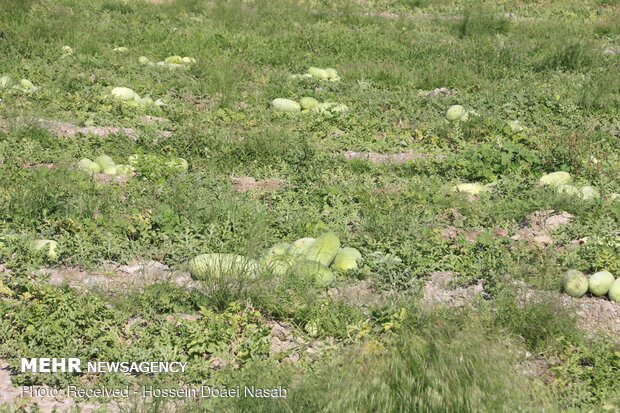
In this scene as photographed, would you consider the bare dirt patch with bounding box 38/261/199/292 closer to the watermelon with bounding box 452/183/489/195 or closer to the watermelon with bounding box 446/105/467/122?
the watermelon with bounding box 452/183/489/195

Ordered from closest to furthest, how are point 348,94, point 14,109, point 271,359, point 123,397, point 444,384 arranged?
point 444,384 → point 123,397 → point 271,359 → point 14,109 → point 348,94

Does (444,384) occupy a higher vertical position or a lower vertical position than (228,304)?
higher

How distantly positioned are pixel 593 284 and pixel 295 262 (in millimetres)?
2405

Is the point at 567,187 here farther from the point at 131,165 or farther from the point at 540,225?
the point at 131,165

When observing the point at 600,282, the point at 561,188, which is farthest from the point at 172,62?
the point at 600,282

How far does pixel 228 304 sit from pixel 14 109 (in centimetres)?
497

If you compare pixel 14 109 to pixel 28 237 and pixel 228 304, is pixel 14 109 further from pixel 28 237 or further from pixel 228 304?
pixel 228 304

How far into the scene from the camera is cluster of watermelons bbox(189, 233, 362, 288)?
15.7ft

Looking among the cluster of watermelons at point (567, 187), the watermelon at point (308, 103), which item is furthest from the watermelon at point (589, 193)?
the watermelon at point (308, 103)

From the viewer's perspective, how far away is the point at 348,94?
365 inches

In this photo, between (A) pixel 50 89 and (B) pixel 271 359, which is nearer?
(B) pixel 271 359

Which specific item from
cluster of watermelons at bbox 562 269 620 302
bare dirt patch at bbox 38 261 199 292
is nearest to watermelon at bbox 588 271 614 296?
cluster of watermelons at bbox 562 269 620 302

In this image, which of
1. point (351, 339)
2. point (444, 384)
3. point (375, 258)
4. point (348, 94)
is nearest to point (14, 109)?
point (348, 94)

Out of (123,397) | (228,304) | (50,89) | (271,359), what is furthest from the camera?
(50,89)
